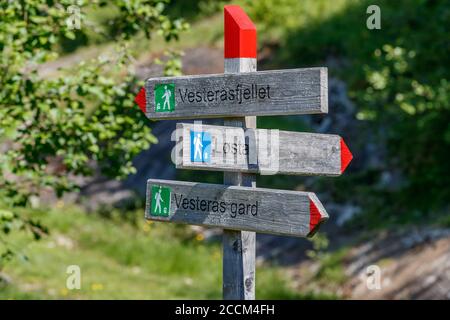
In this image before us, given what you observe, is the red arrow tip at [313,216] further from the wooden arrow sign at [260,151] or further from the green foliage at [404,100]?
the green foliage at [404,100]

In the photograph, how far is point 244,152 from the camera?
517cm

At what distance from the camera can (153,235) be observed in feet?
43.9

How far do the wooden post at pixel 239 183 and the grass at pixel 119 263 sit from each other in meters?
4.13

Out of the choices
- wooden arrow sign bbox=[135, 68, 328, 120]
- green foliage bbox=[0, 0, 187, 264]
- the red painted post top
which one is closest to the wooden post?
the red painted post top

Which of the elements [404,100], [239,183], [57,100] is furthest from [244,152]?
[404,100]

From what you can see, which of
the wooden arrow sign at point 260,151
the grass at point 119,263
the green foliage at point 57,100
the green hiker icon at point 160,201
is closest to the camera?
the wooden arrow sign at point 260,151

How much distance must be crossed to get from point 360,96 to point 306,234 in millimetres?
6932

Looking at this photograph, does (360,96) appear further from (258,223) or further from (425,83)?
(258,223)

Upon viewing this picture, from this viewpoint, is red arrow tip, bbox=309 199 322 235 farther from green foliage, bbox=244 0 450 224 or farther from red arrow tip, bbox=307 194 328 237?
green foliage, bbox=244 0 450 224

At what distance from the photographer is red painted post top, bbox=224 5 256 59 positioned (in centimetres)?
528

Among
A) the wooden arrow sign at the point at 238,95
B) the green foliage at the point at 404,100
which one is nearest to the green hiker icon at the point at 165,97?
the wooden arrow sign at the point at 238,95

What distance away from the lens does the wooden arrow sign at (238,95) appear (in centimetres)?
496

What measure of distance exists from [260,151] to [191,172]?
30.8ft
